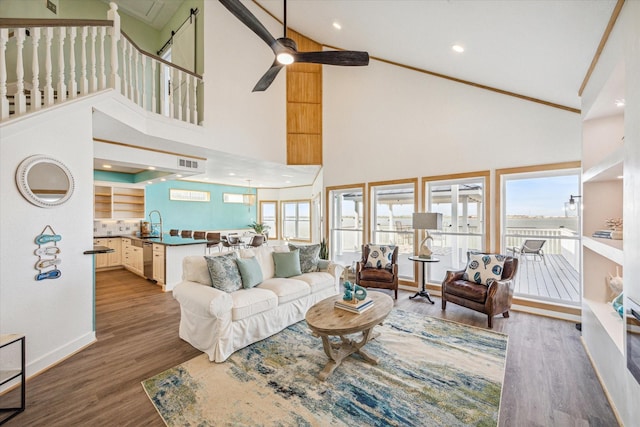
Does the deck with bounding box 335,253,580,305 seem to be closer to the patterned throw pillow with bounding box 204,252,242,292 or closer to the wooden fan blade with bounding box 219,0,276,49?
the patterned throw pillow with bounding box 204,252,242,292

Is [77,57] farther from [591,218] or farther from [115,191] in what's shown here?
[591,218]

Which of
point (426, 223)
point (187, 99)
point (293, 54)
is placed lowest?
point (426, 223)

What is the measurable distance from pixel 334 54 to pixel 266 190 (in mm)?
8535

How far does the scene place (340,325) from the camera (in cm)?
231

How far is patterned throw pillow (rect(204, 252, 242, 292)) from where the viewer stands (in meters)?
3.04

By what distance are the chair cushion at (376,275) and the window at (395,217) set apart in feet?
2.87

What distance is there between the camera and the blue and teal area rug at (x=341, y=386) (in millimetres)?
1903

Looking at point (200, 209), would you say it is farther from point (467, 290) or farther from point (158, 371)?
point (467, 290)

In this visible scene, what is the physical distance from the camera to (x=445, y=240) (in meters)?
5.07

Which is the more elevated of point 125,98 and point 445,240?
point 125,98

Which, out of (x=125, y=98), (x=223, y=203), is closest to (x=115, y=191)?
(x=223, y=203)

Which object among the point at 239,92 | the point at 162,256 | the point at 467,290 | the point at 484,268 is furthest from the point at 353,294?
the point at 239,92

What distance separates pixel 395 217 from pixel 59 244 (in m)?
5.21

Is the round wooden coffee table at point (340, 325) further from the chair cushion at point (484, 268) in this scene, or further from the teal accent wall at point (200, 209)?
the teal accent wall at point (200, 209)
